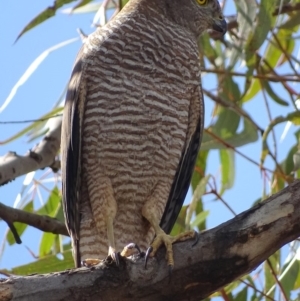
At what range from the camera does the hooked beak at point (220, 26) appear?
4261 mm

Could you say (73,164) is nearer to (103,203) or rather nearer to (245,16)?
(103,203)

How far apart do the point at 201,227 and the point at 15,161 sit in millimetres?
1206

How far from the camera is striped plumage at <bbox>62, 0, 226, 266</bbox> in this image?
3.71m

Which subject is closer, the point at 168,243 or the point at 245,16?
the point at 168,243

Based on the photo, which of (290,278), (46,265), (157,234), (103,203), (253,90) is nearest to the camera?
(157,234)

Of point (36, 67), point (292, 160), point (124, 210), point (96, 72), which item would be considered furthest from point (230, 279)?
point (36, 67)

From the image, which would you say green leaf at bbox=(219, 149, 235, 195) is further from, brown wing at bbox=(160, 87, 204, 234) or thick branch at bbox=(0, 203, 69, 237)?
thick branch at bbox=(0, 203, 69, 237)

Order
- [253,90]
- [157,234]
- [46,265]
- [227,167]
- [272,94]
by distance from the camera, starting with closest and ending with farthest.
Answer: [157,234], [46,265], [272,94], [227,167], [253,90]

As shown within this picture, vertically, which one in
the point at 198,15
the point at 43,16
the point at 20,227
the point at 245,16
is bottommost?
the point at 20,227

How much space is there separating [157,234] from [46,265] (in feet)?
2.45

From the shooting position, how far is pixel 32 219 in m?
3.72

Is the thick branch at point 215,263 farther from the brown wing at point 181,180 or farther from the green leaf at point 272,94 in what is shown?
the green leaf at point 272,94

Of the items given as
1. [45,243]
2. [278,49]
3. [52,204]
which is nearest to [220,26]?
[278,49]

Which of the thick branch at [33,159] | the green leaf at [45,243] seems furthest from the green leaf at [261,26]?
the green leaf at [45,243]
